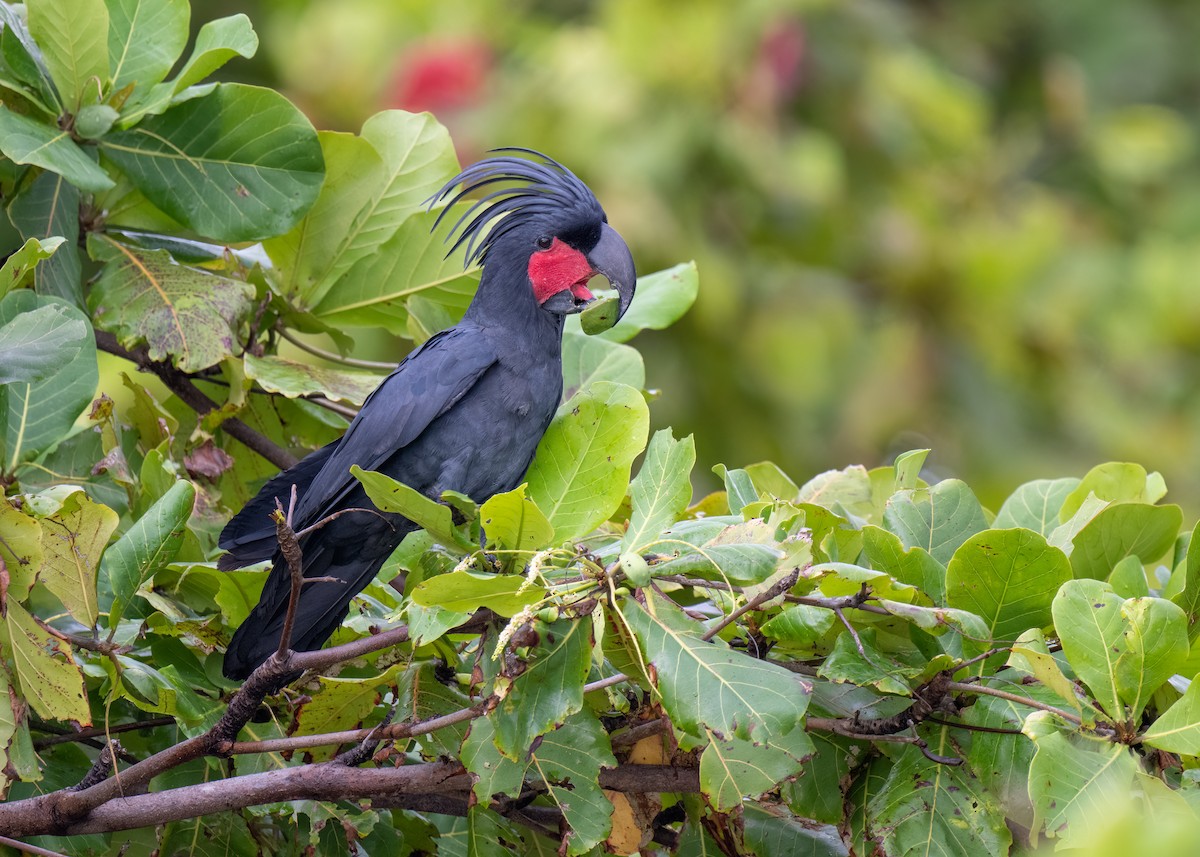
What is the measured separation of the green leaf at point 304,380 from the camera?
5.91 ft

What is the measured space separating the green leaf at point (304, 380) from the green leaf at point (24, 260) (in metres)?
0.37

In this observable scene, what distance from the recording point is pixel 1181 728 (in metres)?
1.18

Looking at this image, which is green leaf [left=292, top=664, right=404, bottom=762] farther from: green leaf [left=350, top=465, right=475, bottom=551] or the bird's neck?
the bird's neck

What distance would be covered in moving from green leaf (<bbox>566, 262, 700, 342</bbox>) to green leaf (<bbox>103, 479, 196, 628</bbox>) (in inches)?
33.0

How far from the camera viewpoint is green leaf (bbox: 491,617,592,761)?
1.25m

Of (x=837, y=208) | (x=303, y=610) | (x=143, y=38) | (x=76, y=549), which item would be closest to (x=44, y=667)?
(x=76, y=549)

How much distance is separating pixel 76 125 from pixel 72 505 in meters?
0.70

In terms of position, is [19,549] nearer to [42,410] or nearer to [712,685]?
[42,410]

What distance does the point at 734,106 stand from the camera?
6086mm

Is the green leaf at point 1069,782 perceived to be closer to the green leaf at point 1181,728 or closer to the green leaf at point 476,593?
the green leaf at point 1181,728

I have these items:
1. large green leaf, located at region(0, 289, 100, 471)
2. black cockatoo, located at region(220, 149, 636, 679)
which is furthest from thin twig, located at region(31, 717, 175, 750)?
large green leaf, located at region(0, 289, 100, 471)

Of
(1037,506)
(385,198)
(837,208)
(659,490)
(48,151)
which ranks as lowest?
(837,208)

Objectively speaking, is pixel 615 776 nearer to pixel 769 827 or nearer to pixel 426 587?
pixel 769 827

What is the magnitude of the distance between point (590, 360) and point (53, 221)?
0.89m
